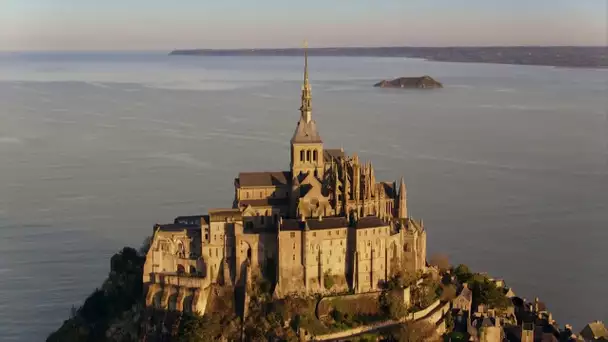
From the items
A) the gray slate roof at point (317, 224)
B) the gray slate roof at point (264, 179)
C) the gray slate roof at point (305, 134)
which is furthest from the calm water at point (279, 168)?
the gray slate roof at point (305, 134)

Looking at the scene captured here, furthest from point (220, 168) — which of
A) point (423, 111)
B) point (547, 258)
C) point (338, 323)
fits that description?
point (423, 111)

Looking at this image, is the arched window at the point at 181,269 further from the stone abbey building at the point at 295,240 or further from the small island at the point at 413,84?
the small island at the point at 413,84

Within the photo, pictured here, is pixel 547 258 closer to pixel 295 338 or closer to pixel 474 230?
pixel 474 230

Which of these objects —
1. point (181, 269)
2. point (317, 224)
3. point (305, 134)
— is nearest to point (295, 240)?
point (317, 224)

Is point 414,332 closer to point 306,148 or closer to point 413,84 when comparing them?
point 306,148

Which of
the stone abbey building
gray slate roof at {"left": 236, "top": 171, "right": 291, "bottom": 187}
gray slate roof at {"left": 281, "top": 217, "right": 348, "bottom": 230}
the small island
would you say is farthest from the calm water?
the small island

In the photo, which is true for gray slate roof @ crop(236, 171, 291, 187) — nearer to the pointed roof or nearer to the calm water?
the pointed roof

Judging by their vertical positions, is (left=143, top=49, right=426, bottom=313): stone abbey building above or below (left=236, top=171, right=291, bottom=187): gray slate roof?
below
